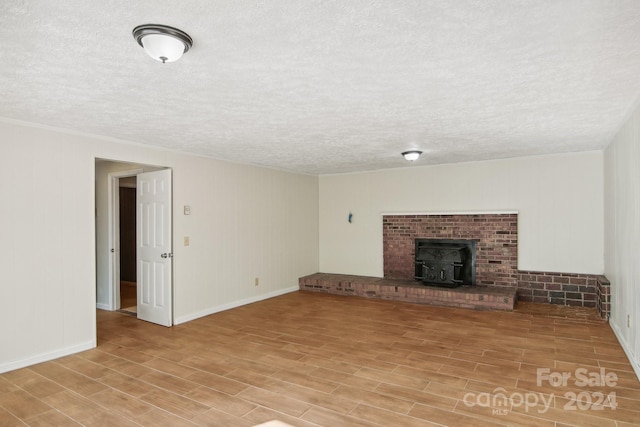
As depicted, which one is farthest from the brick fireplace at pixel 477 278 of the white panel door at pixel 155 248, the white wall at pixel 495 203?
the white panel door at pixel 155 248

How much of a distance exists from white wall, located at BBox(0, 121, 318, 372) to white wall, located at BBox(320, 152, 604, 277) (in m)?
2.38

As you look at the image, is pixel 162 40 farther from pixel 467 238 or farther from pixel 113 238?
pixel 467 238

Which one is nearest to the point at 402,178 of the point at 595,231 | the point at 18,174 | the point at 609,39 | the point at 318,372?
the point at 595,231

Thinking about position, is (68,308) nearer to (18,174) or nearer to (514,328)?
(18,174)

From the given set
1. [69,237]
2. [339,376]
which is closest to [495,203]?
[339,376]

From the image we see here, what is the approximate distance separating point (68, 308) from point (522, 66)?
440 centimetres

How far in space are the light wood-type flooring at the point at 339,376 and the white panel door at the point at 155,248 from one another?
27cm

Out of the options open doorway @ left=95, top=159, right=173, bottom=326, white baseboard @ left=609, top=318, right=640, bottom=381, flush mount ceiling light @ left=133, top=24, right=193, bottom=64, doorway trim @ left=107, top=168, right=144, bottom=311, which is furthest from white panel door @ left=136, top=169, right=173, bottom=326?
white baseboard @ left=609, top=318, right=640, bottom=381

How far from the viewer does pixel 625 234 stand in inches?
142

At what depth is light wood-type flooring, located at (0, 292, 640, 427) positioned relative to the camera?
2.57 meters

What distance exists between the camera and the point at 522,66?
7.42ft

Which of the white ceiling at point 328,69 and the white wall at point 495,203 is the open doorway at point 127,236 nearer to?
the white wall at point 495,203

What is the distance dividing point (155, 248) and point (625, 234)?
17.1ft

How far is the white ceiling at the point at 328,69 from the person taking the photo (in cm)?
166
